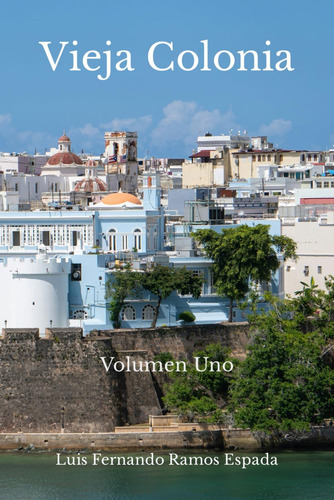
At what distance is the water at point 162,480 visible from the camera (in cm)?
3928

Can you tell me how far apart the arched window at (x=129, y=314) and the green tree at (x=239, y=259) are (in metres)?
2.62

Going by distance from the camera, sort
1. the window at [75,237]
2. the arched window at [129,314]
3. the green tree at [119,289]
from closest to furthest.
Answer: the green tree at [119,289]
the arched window at [129,314]
the window at [75,237]

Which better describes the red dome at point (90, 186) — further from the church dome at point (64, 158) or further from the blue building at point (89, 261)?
the blue building at point (89, 261)

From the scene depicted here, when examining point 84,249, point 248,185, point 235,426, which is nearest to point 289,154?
point 248,185

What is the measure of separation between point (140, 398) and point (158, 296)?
150 inches

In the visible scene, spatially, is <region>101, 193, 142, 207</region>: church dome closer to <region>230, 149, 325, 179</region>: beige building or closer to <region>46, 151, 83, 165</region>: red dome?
<region>46, 151, 83, 165</region>: red dome

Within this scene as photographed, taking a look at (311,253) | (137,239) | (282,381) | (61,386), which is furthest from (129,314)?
(311,253)

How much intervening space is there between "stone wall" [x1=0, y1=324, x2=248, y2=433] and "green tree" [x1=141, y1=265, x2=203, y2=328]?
122 inches

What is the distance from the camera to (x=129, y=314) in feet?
153

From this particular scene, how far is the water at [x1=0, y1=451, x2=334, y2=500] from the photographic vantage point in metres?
39.3

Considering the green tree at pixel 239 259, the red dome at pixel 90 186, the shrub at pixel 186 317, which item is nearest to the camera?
the shrub at pixel 186 317

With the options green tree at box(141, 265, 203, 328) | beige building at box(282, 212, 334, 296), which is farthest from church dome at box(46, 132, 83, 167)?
green tree at box(141, 265, 203, 328)

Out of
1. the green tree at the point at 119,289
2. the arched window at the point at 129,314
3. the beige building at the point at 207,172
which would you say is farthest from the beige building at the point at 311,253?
the beige building at the point at 207,172

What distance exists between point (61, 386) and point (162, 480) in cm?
474
